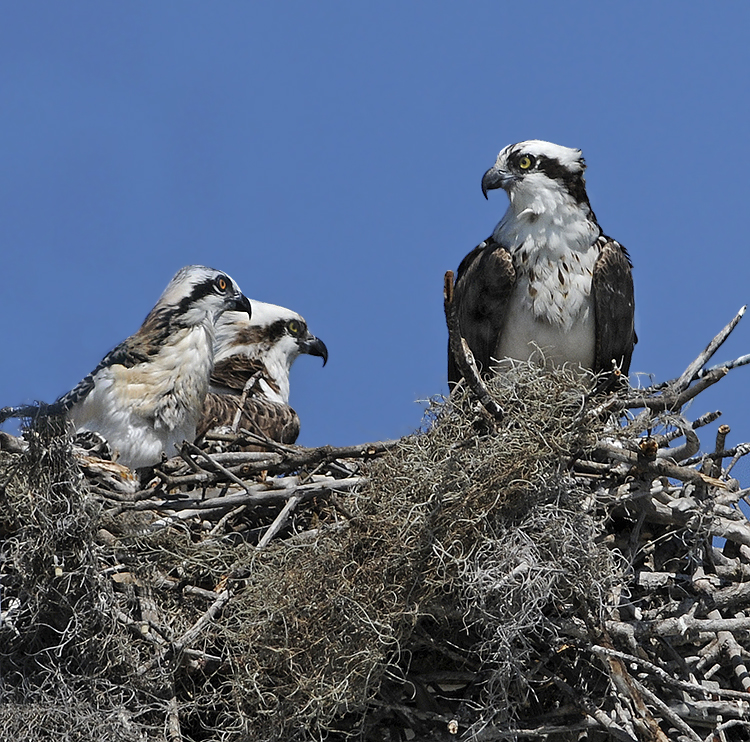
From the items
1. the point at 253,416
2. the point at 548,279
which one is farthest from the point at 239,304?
the point at 548,279

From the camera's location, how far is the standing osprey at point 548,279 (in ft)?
18.5

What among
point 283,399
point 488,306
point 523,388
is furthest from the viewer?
point 283,399

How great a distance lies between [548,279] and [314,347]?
8.38 ft

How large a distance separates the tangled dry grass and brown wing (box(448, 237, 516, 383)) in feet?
3.79

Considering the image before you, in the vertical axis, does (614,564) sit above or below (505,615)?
above

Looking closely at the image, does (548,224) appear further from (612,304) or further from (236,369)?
(236,369)

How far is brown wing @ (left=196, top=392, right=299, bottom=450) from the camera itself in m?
6.35

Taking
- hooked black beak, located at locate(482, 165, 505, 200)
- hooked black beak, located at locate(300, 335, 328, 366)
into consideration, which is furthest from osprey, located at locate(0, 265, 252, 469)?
hooked black beak, located at locate(482, 165, 505, 200)

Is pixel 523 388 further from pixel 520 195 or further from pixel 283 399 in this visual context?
pixel 283 399

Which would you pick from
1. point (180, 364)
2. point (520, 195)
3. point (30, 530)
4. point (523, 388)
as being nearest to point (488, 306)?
point (520, 195)

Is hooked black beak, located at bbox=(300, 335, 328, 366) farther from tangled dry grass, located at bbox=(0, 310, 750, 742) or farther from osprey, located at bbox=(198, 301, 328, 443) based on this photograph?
tangled dry grass, located at bbox=(0, 310, 750, 742)

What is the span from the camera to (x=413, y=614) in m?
4.05

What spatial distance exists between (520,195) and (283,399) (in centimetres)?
234

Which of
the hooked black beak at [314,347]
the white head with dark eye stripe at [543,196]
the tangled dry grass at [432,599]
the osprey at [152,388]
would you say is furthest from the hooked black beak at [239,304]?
the tangled dry grass at [432,599]
